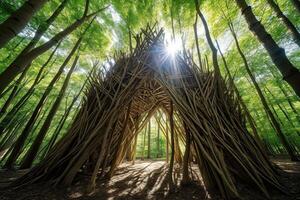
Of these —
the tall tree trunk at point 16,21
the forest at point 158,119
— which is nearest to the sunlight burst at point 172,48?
the forest at point 158,119

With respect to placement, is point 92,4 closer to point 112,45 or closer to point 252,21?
point 112,45

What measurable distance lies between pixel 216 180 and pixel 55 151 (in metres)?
2.18

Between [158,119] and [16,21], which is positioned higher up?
[16,21]

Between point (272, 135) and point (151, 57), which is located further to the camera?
point (272, 135)

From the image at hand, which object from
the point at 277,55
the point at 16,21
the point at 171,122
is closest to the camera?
the point at 16,21

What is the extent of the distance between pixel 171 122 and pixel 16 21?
7.86ft

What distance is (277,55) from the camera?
92.8 inches

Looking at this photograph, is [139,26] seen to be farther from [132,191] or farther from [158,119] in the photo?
[132,191]

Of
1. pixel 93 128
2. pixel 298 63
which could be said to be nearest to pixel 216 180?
pixel 93 128

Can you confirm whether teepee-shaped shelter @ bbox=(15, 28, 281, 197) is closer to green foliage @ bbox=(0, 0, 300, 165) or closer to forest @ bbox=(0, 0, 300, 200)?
forest @ bbox=(0, 0, 300, 200)

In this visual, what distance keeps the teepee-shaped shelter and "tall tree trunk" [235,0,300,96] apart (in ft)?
2.64

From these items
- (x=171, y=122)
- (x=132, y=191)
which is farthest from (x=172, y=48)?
(x=132, y=191)

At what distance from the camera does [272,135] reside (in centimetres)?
1084

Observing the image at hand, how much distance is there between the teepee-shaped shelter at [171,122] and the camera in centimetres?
205
